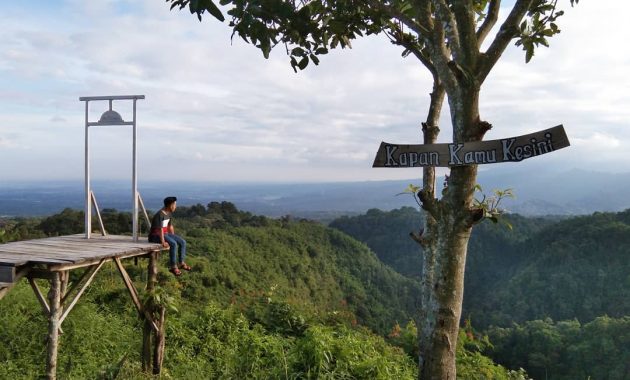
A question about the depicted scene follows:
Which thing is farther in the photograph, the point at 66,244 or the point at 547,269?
the point at 547,269

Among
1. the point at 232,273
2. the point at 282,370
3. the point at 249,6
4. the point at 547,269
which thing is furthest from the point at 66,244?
the point at 547,269

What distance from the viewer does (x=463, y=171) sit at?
3.38 meters

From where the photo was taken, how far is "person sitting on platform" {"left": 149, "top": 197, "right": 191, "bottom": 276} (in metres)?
6.04

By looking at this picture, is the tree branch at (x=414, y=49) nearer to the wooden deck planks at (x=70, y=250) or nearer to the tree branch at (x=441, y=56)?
the tree branch at (x=441, y=56)

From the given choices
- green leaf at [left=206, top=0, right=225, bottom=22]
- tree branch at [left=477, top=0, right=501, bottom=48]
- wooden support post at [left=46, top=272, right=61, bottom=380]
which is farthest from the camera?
wooden support post at [left=46, top=272, right=61, bottom=380]

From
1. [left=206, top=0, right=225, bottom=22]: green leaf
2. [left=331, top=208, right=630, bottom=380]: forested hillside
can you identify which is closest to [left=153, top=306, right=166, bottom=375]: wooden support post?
[left=206, top=0, right=225, bottom=22]: green leaf

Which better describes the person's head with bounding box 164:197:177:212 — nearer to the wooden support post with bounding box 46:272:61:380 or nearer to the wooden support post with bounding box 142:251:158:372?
the wooden support post with bounding box 142:251:158:372

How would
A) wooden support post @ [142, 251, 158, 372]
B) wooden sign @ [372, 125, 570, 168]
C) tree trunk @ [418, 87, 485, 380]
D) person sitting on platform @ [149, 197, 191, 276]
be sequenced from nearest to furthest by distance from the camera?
wooden sign @ [372, 125, 570, 168] < tree trunk @ [418, 87, 485, 380] < person sitting on platform @ [149, 197, 191, 276] < wooden support post @ [142, 251, 158, 372]

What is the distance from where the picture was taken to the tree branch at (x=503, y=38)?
339 centimetres

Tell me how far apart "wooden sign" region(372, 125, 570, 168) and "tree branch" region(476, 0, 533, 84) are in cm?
51

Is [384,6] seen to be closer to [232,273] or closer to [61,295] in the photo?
[61,295]

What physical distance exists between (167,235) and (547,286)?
193 feet

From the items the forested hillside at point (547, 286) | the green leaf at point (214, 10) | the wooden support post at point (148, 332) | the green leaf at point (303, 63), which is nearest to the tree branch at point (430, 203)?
the green leaf at point (303, 63)

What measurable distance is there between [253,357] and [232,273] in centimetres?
2846
